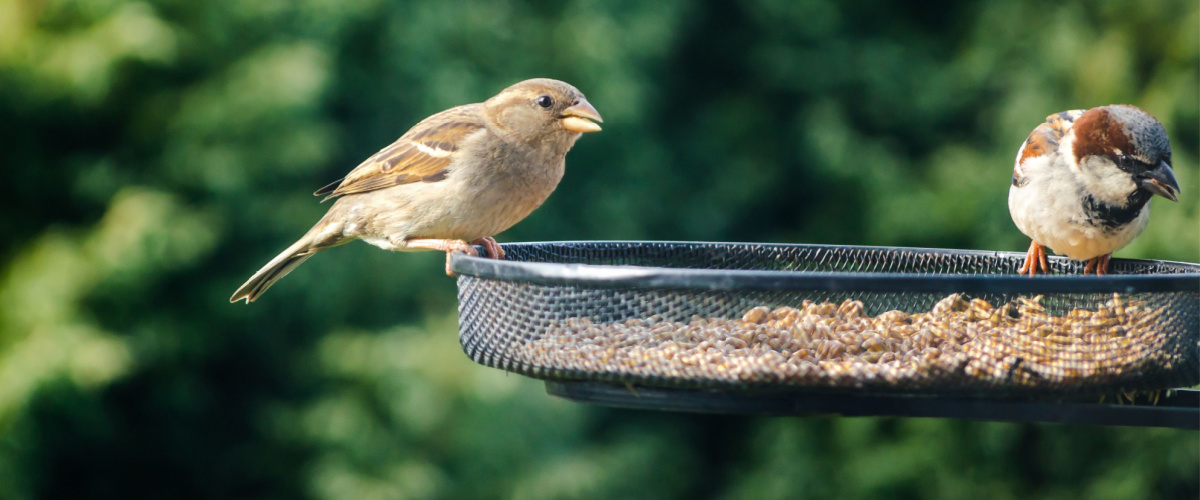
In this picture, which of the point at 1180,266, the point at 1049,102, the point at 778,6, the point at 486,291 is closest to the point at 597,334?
the point at 486,291

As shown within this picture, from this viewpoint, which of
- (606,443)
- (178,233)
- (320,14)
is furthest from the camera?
(606,443)

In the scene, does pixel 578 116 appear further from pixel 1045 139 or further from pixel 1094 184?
pixel 1094 184

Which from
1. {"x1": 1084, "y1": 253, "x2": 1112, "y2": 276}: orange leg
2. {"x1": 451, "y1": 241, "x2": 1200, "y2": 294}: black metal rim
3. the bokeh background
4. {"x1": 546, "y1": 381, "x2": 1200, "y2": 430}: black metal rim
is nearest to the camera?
{"x1": 451, "y1": 241, "x2": 1200, "y2": 294}: black metal rim

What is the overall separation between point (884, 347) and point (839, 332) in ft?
0.29

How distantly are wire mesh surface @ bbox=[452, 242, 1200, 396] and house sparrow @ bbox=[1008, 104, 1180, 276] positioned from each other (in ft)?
2.46

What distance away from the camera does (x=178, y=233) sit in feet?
19.6

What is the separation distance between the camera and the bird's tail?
11.9 ft

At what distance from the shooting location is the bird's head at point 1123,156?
2.70m

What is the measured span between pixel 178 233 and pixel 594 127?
3.65m

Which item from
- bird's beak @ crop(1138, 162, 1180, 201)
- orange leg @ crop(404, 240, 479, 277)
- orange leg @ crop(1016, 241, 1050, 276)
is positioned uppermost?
orange leg @ crop(404, 240, 479, 277)

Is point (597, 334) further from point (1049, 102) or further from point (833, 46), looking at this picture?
point (833, 46)

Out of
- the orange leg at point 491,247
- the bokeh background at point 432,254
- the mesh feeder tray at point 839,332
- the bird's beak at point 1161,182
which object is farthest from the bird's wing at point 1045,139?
the bokeh background at point 432,254

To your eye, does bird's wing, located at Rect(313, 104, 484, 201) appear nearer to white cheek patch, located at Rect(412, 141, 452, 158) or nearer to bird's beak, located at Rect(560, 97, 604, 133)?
white cheek patch, located at Rect(412, 141, 452, 158)

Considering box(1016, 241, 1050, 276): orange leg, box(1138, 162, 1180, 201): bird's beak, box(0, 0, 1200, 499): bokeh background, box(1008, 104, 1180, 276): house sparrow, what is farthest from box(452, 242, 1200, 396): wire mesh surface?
box(0, 0, 1200, 499): bokeh background
